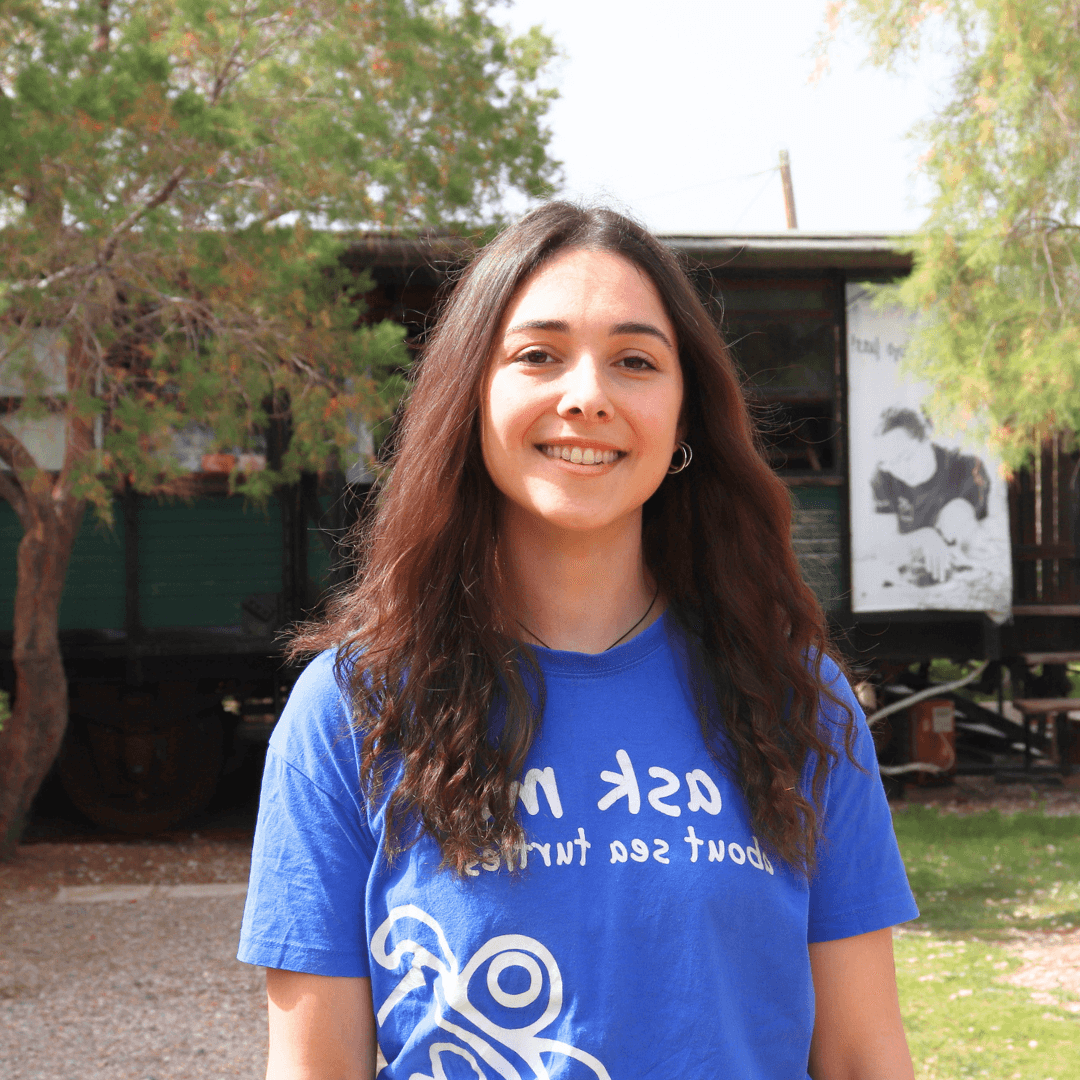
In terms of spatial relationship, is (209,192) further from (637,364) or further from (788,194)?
(788,194)

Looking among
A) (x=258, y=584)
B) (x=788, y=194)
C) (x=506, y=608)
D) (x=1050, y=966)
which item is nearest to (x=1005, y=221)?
(x=1050, y=966)

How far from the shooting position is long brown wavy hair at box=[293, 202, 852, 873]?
1.46 m

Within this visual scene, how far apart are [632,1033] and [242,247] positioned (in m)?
5.40

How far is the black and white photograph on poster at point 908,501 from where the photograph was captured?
1034cm

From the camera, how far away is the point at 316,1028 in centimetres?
137

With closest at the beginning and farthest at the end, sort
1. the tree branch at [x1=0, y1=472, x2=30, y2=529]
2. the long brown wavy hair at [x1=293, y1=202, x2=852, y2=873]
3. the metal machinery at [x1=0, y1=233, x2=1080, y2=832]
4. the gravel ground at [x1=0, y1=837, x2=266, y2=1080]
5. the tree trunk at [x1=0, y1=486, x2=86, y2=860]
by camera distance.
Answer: the long brown wavy hair at [x1=293, y1=202, x2=852, y2=873]
the gravel ground at [x1=0, y1=837, x2=266, y2=1080]
the tree branch at [x1=0, y1=472, x2=30, y2=529]
the tree trunk at [x1=0, y1=486, x2=86, y2=860]
the metal machinery at [x1=0, y1=233, x2=1080, y2=832]

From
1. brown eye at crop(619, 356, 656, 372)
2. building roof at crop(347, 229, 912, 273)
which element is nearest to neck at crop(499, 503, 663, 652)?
brown eye at crop(619, 356, 656, 372)

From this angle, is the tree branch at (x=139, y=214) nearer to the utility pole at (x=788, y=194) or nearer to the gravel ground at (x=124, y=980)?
the gravel ground at (x=124, y=980)

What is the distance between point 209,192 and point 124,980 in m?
4.02

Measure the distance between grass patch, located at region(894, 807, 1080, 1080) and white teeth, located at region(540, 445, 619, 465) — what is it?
12.4 feet

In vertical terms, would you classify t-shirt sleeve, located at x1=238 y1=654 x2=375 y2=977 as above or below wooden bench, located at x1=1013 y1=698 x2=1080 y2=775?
above

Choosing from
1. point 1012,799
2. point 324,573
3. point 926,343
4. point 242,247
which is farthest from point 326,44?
point 1012,799

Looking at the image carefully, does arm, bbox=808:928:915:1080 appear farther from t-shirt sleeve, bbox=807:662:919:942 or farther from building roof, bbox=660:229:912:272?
building roof, bbox=660:229:912:272

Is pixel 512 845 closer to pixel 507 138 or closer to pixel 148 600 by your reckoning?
pixel 507 138
